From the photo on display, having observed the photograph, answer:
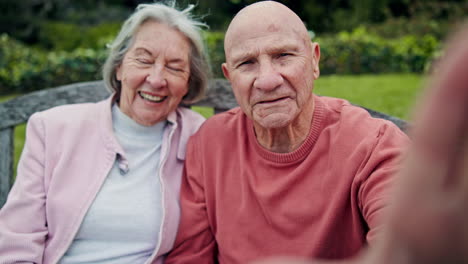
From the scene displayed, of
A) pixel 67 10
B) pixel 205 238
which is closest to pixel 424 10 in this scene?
pixel 67 10

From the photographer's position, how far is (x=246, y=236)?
1950mm

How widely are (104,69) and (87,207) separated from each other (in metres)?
0.80

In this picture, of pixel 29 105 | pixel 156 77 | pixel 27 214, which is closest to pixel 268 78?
pixel 156 77

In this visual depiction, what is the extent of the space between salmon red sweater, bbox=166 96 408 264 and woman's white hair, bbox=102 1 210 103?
39cm

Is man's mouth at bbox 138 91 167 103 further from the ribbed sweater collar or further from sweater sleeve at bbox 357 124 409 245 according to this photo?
sweater sleeve at bbox 357 124 409 245

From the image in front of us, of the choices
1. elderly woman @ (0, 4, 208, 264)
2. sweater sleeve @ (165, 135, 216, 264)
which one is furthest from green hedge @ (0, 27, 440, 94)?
sweater sleeve @ (165, 135, 216, 264)

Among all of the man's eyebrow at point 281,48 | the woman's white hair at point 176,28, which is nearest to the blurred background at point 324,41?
the woman's white hair at point 176,28

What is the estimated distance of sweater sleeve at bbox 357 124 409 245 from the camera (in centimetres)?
155

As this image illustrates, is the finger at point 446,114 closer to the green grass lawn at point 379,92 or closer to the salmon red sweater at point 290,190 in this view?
the salmon red sweater at point 290,190

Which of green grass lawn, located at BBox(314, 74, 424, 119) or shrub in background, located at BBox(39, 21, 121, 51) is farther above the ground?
green grass lawn, located at BBox(314, 74, 424, 119)

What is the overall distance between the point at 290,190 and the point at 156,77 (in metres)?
0.85

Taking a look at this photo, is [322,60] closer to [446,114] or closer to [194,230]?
[194,230]

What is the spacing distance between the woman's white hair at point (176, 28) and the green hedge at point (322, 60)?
5.27m

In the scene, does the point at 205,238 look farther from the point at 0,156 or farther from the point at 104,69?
the point at 0,156
